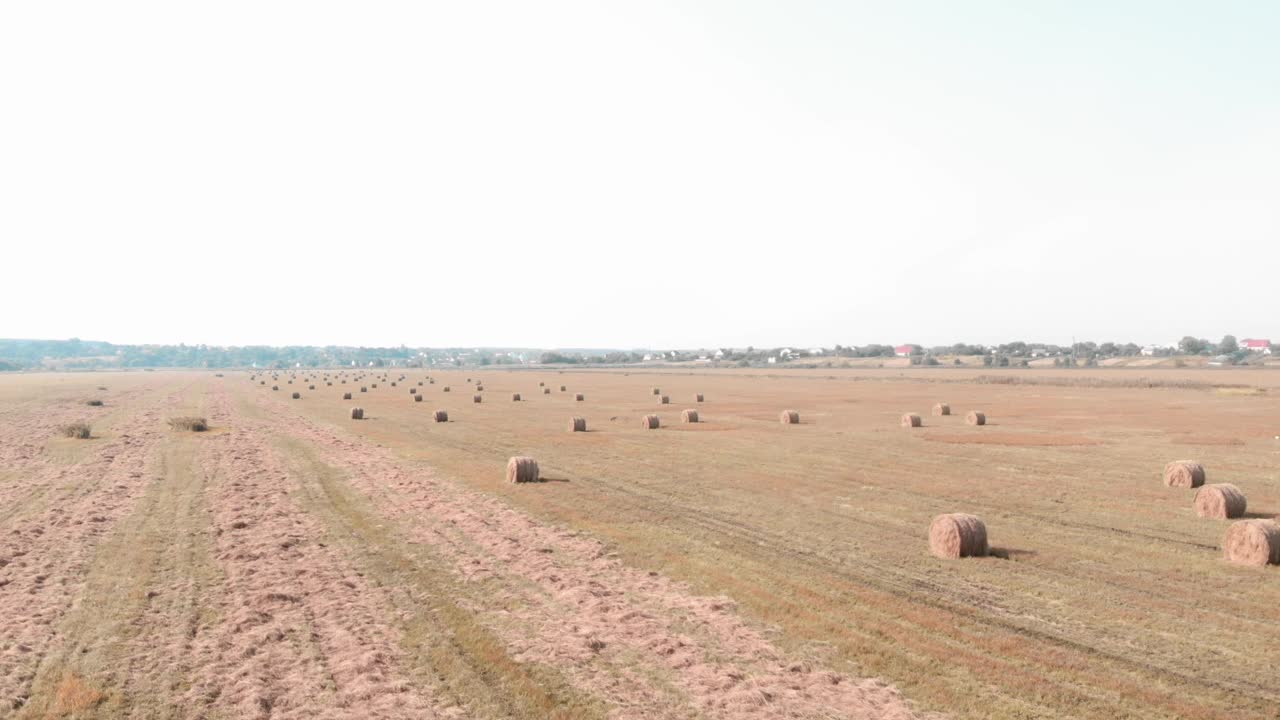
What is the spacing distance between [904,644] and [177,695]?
379 inches

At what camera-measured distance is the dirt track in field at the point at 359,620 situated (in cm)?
1062

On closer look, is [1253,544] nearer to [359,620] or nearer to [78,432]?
[359,620]

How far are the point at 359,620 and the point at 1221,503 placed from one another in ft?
65.4

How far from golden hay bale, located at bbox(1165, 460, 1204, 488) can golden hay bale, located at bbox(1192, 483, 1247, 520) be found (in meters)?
4.31

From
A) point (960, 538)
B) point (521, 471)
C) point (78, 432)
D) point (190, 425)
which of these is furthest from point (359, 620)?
point (190, 425)

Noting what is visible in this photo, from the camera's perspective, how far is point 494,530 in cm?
2056

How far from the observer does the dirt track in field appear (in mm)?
10625

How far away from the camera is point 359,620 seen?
44.8ft

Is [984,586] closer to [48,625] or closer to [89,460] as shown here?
[48,625]

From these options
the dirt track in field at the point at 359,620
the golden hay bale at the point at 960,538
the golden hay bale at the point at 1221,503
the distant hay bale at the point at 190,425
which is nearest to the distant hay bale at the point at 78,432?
the distant hay bale at the point at 190,425

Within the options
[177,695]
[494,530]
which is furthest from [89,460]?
[177,695]

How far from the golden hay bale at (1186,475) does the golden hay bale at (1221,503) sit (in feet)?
14.1

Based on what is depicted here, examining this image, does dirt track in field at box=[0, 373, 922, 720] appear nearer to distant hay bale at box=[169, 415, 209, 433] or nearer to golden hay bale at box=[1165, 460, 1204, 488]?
golden hay bale at box=[1165, 460, 1204, 488]

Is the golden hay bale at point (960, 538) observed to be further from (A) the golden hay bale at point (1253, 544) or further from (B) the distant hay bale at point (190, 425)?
(B) the distant hay bale at point (190, 425)
